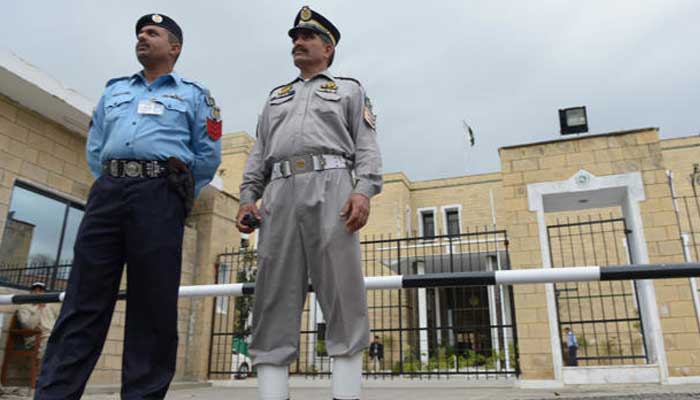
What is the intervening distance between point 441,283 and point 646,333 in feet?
16.8

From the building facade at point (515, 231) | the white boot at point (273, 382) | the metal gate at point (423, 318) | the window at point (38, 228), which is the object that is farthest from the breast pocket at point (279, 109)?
the metal gate at point (423, 318)

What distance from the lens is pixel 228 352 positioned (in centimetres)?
811

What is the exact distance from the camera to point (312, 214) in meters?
1.99

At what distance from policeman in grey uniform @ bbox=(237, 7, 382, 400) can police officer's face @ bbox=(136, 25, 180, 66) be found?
0.62 meters

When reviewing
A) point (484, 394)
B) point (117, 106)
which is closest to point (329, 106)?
point (117, 106)

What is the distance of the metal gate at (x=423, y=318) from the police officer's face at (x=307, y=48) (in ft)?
19.0

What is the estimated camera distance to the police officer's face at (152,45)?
2410mm

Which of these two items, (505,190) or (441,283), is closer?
(441,283)

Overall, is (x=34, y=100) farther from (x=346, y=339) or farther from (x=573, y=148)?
(x=573, y=148)

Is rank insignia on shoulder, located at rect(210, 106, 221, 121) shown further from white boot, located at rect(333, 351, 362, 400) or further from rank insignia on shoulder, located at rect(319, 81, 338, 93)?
white boot, located at rect(333, 351, 362, 400)

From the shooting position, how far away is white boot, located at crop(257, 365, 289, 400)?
6.23 feet

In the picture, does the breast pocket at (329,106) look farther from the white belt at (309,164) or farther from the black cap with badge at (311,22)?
the black cap with badge at (311,22)

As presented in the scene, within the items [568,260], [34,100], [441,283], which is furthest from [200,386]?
[568,260]

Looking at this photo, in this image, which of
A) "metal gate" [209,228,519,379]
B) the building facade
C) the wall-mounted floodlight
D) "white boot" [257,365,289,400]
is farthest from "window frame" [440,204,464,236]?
"white boot" [257,365,289,400]
